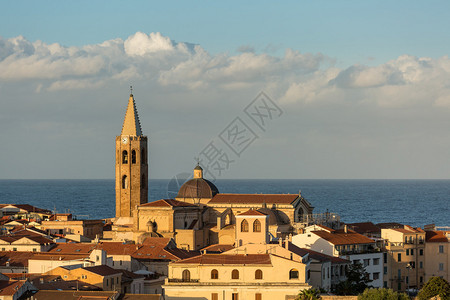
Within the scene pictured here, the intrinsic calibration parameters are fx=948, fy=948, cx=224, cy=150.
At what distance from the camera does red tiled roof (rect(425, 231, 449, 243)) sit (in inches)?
2977

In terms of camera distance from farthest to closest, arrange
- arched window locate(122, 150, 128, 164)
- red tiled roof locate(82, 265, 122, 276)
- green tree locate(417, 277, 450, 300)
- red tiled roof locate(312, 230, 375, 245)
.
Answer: arched window locate(122, 150, 128, 164), red tiled roof locate(312, 230, 375, 245), green tree locate(417, 277, 450, 300), red tiled roof locate(82, 265, 122, 276)

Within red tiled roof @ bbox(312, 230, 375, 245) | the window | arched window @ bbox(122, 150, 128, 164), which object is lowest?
the window

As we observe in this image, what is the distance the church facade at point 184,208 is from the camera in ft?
279

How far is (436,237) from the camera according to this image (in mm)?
76312

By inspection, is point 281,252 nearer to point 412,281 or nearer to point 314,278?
point 314,278

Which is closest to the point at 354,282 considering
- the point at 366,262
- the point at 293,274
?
the point at 366,262

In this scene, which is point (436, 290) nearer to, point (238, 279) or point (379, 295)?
point (379, 295)

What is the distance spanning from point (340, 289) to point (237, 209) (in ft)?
97.8

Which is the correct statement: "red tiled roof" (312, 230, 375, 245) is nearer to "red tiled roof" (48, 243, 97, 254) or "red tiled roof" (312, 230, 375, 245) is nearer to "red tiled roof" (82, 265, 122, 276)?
"red tiled roof" (48, 243, 97, 254)

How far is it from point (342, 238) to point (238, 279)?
1931 cm

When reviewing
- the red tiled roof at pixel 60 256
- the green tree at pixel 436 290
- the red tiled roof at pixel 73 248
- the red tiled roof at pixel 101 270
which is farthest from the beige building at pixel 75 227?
the green tree at pixel 436 290

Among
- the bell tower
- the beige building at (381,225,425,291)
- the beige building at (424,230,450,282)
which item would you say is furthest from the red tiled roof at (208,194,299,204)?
the beige building at (424,230,450,282)

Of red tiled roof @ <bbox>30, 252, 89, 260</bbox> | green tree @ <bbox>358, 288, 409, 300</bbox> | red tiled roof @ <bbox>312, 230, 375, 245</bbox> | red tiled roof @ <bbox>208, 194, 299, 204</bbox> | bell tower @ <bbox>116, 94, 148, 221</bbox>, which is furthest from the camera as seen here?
bell tower @ <bbox>116, 94, 148, 221</bbox>

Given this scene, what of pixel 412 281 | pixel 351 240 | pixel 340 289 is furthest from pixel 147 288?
pixel 412 281
